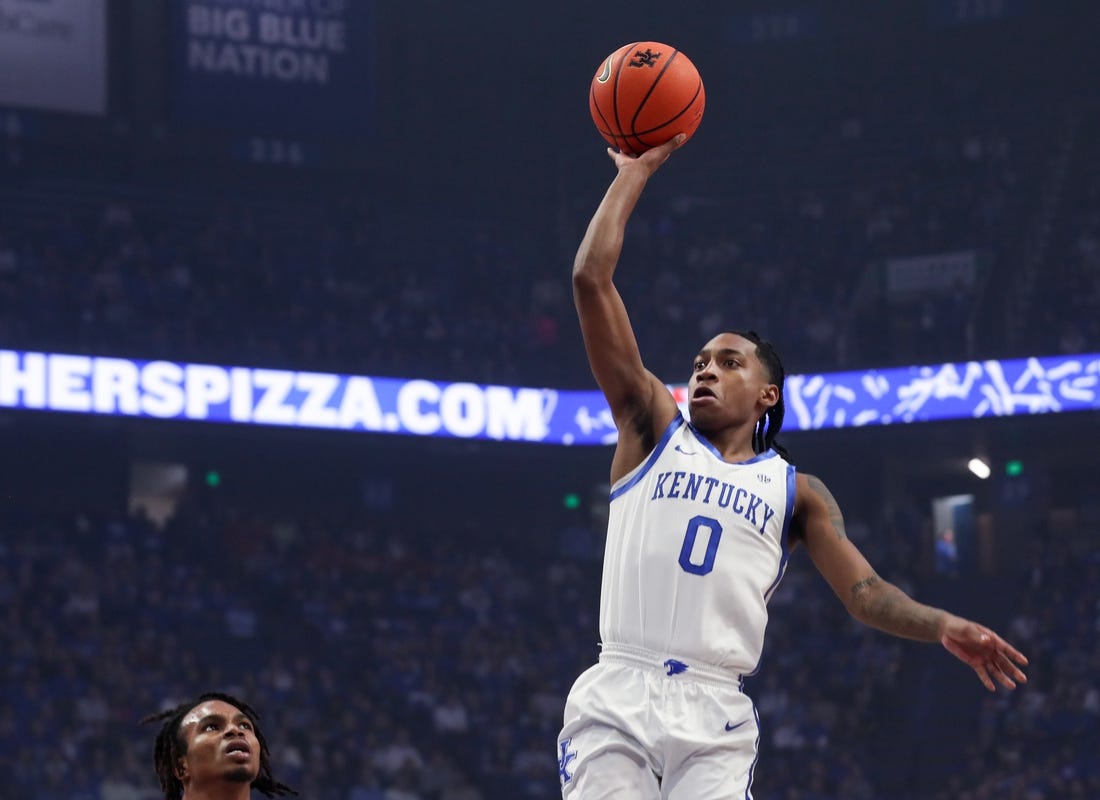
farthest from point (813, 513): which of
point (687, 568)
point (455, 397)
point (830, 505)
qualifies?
point (455, 397)

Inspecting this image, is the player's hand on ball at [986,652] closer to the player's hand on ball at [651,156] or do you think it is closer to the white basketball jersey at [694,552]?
the white basketball jersey at [694,552]

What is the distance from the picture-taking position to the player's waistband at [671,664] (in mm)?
4453

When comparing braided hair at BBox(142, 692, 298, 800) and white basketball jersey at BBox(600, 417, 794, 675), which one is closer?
white basketball jersey at BBox(600, 417, 794, 675)

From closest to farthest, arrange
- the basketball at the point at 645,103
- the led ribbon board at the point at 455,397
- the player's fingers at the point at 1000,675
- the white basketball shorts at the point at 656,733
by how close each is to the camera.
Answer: the player's fingers at the point at 1000,675 → the white basketball shorts at the point at 656,733 → the basketball at the point at 645,103 → the led ribbon board at the point at 455,397

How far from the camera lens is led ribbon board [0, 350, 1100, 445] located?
66.4ft

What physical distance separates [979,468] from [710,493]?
19.8m

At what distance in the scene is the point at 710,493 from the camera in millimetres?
4590

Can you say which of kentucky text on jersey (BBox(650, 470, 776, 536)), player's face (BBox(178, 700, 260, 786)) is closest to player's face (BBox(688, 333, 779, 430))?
kentucky text on jersey (BBox(650, 470, 776, 536))

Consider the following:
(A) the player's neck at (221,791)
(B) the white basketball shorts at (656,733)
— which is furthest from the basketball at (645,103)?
(A) the player's neck at (221,791)

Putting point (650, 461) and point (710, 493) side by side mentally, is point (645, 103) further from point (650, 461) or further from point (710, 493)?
point (710, 493)

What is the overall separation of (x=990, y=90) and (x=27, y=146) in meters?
14.4

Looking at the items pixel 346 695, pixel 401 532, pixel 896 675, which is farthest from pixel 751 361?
pixel 401 532

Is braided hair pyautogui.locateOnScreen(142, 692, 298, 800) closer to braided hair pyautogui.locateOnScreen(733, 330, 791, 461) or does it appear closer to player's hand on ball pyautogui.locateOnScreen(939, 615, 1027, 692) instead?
braided hair pyautogui.locateOnScreen(733, 330, 791, 461)

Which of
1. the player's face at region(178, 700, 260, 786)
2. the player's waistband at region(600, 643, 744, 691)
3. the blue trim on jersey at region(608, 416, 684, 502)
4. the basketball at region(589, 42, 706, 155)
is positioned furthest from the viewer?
the basketball at region(589, 42, 706, 155)
